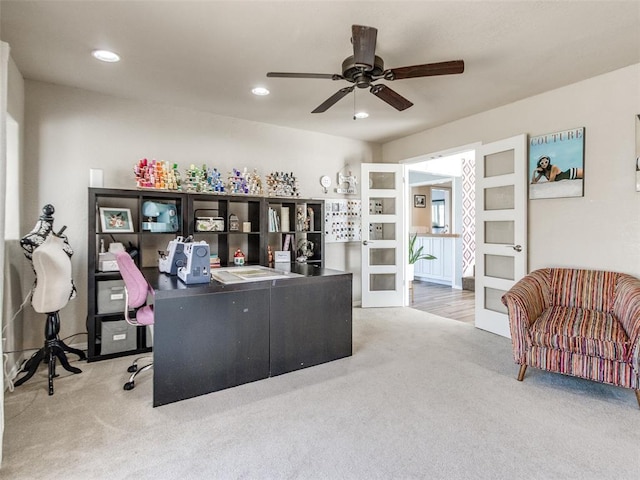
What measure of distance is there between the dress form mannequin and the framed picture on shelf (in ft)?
1.50

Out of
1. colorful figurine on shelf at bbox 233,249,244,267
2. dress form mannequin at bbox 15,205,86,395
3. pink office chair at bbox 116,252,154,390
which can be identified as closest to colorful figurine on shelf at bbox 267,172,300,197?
colorful figurine on shelf at bbox 233,249,244,267

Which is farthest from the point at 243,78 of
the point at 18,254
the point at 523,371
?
the point at 523,371

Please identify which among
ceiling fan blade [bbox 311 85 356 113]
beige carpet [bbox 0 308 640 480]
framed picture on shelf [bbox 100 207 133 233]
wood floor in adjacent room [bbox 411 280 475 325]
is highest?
ceiling fan blade [bbox 311 85 356 113]

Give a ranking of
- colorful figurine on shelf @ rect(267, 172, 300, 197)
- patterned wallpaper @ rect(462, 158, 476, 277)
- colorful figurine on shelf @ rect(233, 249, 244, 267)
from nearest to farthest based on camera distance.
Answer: colorful figurine on shelf @ rect(233, 249, 244, 267), colorful figurine on shelf @ rect(267, 172, 300, 197), patterned wallpaper @ rect(462, 158, 476, 277)

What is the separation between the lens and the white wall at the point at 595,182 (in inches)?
114

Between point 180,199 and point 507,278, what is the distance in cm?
357

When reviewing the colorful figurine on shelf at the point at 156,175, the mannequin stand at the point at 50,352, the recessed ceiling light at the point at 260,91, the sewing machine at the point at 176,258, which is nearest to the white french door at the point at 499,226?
the recessed ceiling light at the point at 260,91

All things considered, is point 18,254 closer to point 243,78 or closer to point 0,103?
point 0,103

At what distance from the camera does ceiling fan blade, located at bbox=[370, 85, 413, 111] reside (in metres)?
2.48

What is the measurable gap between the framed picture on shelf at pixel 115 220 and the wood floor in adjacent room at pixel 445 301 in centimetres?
386

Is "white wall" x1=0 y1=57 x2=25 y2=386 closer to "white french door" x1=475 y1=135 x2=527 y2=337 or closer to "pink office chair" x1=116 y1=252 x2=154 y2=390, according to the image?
"pink office chair" x1=116 y1=252 x2=154 y2=390

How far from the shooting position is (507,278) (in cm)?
384

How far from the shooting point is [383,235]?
204 inches

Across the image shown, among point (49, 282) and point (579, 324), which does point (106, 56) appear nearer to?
point (49, 282)
